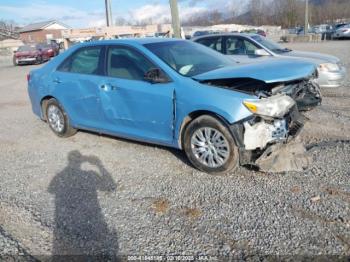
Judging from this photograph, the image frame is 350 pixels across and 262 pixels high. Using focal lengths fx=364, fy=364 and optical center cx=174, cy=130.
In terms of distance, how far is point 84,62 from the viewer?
5.81 meters

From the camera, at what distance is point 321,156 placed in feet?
15.7

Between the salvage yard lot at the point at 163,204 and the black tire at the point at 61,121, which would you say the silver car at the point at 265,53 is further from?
the black tire at the point at 61,121

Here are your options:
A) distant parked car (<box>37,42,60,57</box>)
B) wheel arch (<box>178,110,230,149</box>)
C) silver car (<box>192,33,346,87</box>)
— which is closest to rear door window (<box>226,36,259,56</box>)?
silver car (<box>192,33,346,87</box>)

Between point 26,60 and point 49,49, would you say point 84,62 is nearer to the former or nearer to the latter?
point 26,60

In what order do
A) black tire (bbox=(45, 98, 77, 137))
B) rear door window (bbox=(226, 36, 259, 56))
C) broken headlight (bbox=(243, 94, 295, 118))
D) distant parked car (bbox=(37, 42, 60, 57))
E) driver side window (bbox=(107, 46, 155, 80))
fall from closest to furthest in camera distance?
broken headlight (bbox=(243, 94, 295, 118)), driver side window (bbox=(107, 46, 155, 80)), black tire (bbox=(45, 98, 77, 137)), rear door window (bbox=(226, 36, 259, 56)), distant parked car (bbox=(37, 42, 60, 57))

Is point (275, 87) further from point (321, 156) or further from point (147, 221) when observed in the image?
point (147, 221)

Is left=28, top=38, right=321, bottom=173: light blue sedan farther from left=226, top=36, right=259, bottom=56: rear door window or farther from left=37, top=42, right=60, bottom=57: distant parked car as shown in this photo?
left=37, top=42, right=60, bottom=57: distant parked car

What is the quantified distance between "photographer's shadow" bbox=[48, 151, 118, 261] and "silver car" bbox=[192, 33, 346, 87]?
17.3ft

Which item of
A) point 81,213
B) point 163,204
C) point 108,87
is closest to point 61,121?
point 108,87

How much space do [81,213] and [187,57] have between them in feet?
8.57

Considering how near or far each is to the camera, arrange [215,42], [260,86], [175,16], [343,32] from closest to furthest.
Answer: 1. [260,86]
2. [215,42]
3. [175,16]
4. [343,32]

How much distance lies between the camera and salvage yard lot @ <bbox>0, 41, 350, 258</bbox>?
309 centimetres

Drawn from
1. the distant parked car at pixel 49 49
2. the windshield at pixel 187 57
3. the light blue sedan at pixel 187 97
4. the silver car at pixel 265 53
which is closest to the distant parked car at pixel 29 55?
the distant parked car at pixel 49 49

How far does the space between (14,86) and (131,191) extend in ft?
39.6
